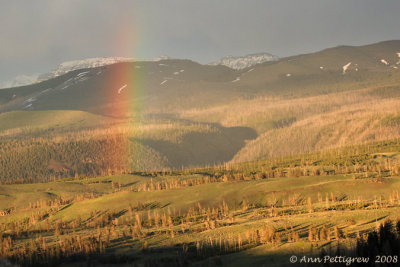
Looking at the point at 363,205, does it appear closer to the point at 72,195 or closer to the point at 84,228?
the point at 84,228

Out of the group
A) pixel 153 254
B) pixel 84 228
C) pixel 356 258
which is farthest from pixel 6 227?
pixel 356 258

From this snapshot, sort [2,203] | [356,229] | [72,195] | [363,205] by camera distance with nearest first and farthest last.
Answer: [356,229] → [363,205] → [2,203] → [72,195]

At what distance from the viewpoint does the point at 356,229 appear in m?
50.2

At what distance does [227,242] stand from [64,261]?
15306 millimetres

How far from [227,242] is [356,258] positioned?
17.7 metres

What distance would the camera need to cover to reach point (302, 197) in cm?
8738

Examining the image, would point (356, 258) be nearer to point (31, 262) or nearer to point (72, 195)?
point (31, 262)

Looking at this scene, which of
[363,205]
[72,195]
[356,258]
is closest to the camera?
[356,258]

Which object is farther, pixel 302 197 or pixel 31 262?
pixel 302 197

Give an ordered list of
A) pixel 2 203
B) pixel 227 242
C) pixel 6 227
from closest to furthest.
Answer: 1. pixel 227 242
2. pixel 6 227
3. pixel 2 203

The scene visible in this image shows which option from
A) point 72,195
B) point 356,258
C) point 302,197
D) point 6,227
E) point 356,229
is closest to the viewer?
point 356,258

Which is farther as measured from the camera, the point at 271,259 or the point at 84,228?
the point at 84,228

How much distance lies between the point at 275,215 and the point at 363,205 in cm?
970

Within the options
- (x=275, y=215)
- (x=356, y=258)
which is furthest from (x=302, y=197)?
(x=356, y=258)
